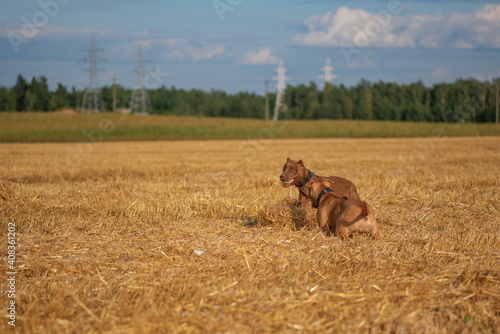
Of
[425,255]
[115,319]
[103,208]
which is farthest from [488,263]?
[103,208]

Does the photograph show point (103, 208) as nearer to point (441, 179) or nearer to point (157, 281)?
point (157, 281)

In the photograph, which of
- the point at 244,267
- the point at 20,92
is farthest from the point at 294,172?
the point at 20,92

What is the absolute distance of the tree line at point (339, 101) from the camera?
92.4 meters

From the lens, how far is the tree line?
92.4 meters

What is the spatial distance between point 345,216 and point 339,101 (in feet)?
384

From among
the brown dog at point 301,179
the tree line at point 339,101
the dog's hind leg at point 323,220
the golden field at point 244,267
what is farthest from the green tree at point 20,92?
the dog's hind leg at point 323,220

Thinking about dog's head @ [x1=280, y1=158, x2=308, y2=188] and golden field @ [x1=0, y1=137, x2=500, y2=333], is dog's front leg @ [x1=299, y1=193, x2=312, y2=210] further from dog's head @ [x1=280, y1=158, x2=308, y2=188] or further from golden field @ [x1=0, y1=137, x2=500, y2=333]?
dog's head @ [x1=280, y1=158, x2=308, y2=188]

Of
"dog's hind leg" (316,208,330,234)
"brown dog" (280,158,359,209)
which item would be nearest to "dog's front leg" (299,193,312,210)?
"brown dog" (280,158,359,209)

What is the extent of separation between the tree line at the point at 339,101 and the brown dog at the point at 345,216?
82.1m

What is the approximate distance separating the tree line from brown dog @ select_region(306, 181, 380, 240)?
82079mm

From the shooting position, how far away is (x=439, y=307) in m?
4.27

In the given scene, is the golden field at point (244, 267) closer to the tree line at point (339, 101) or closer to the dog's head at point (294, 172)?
the dog's head at point (294, 172)

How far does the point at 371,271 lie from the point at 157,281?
2.44 metres

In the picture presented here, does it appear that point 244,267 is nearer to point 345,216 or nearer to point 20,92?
point 345,216
